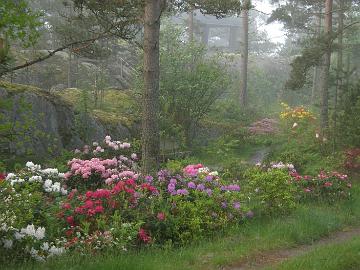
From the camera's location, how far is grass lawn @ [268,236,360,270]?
5957 mm

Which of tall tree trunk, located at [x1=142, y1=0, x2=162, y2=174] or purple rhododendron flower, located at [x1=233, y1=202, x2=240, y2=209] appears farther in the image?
Result: tall tree trunk, located at [x1=142, y1=0, x2=162, y2=174]

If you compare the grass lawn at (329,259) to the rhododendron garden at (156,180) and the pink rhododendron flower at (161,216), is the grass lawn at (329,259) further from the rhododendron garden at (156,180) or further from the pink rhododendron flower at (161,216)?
the pink rhododendron flower at (161,216)

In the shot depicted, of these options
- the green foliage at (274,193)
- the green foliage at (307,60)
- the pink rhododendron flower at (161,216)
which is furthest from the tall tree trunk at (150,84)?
the green foliage at (307,60)

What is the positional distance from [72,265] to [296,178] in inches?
259

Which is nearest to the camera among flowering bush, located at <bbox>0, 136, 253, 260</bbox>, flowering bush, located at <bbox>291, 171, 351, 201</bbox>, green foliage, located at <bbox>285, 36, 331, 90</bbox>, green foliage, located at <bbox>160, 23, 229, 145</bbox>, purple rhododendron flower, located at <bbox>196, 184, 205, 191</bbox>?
flowering bush, located at <bbox>0, 136, 253, 260</bbox>

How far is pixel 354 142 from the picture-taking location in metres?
12.5

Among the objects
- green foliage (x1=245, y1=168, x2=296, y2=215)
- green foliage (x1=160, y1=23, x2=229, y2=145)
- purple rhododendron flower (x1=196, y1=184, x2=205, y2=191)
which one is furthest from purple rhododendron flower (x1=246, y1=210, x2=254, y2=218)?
green foliage (x1=160, y1=23, x2=229, y2=145)

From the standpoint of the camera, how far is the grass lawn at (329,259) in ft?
19.5

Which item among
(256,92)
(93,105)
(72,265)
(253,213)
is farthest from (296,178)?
(256,92)

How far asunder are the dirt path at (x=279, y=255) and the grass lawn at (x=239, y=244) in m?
0.09

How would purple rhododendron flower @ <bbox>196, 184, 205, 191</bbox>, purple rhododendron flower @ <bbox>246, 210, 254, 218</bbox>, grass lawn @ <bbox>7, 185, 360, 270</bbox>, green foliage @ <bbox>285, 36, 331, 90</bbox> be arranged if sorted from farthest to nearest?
green foliage @ <bbox>285, 36, 331, 90</bbox>
purple rhododendron flower @ <bbox>246, 210, 254, 218</bbox>
purple rhododendron flower @ <bbox>196, 184, 205, 191</bbox>
grass lawn @ <bbox>7, 185, 360, 270</bbox>

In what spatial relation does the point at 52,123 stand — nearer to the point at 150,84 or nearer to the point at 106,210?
the point at 150,84

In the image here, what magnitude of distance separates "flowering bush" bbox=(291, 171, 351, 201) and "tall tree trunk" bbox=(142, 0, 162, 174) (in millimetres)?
3733

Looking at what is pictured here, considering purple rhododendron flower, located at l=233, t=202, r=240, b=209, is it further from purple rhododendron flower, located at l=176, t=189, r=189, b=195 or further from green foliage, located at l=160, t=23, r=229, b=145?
green foliage, located at l=160, t=23, r=229, b=145
